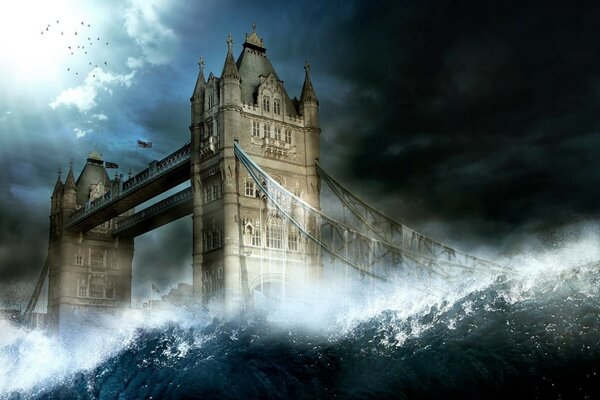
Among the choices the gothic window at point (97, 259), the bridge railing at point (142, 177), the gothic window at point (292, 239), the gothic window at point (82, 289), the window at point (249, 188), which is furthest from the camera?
the gothic window at point (97, 259)

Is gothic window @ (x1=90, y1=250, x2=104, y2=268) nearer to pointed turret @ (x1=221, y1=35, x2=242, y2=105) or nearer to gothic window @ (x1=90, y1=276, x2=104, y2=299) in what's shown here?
gothic window @ (x1=90, y1=276, x2=104, y2=299)

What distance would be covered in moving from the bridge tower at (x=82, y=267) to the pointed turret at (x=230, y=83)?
30.0 metres

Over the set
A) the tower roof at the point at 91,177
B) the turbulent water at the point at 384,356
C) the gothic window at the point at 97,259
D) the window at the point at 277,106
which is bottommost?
the turbulent water at the point at 384,356

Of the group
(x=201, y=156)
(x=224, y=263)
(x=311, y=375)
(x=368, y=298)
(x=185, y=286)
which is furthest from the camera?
(x=185, y=286)

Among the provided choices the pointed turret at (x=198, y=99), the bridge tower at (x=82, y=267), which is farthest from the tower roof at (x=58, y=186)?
the pointed turret at (x=198, y=99)

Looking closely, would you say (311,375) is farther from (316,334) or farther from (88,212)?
(88,212)

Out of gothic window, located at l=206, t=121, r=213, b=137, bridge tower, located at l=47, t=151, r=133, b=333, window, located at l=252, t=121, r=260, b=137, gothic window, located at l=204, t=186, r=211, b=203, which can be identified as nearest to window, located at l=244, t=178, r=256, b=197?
gothic window, located at l=204, t=186, r=211, b=203

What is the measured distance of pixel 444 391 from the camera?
63.0 feet

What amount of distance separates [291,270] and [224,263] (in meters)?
5.12

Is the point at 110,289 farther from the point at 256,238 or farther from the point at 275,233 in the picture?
the point at 256,238

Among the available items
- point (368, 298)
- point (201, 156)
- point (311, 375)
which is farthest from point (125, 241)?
point (311, 375)

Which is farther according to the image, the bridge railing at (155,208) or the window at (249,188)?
the bridge railing at (155,208)

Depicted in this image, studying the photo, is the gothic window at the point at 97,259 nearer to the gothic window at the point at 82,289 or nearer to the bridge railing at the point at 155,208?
the gothic window at the point at 82,289

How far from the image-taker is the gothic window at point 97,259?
7694 centimetres
